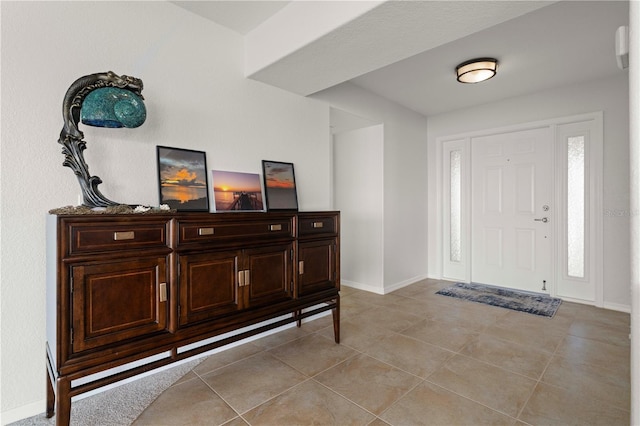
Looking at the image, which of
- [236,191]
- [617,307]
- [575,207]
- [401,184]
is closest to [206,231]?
[236,191]

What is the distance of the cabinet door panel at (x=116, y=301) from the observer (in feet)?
4.76

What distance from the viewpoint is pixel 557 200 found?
3.88m

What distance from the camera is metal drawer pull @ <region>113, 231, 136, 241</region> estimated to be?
60.8 inches

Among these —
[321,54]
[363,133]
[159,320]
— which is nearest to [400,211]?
[363,133]

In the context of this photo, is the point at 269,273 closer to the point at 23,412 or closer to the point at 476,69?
the point at 23,412

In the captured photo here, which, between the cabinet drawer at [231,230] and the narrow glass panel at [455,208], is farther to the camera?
the narrow glass panel at [455,208]

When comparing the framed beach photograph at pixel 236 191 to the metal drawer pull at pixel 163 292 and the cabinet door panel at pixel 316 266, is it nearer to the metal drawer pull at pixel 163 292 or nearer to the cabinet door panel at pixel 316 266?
the cabinet door panel at pixel 316 266

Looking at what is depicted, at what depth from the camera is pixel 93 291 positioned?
149cm

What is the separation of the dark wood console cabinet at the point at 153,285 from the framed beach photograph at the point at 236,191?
1.54 feet

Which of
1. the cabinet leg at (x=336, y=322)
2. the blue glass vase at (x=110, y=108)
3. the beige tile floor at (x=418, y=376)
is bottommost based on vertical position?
the beige tile floor at (x=418, y=376)

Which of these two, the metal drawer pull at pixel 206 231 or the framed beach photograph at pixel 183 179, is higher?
the framed beach photograph at pixel 183 179

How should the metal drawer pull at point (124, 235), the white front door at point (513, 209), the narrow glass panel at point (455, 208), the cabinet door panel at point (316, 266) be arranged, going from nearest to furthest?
the metal drawer pull at point (124, 235)
the cabinet door panel at point (316, 266)
the white front door at point (513, 209)
the narrow glass panel at point (455, 208)

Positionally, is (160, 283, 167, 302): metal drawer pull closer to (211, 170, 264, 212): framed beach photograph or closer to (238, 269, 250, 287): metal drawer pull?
(238, 269, 250, 287): metal drawer pull

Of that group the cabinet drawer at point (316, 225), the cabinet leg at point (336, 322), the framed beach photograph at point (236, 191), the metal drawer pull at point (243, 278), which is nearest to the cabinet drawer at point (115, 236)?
the metal drawer pull at point (243, 278)
